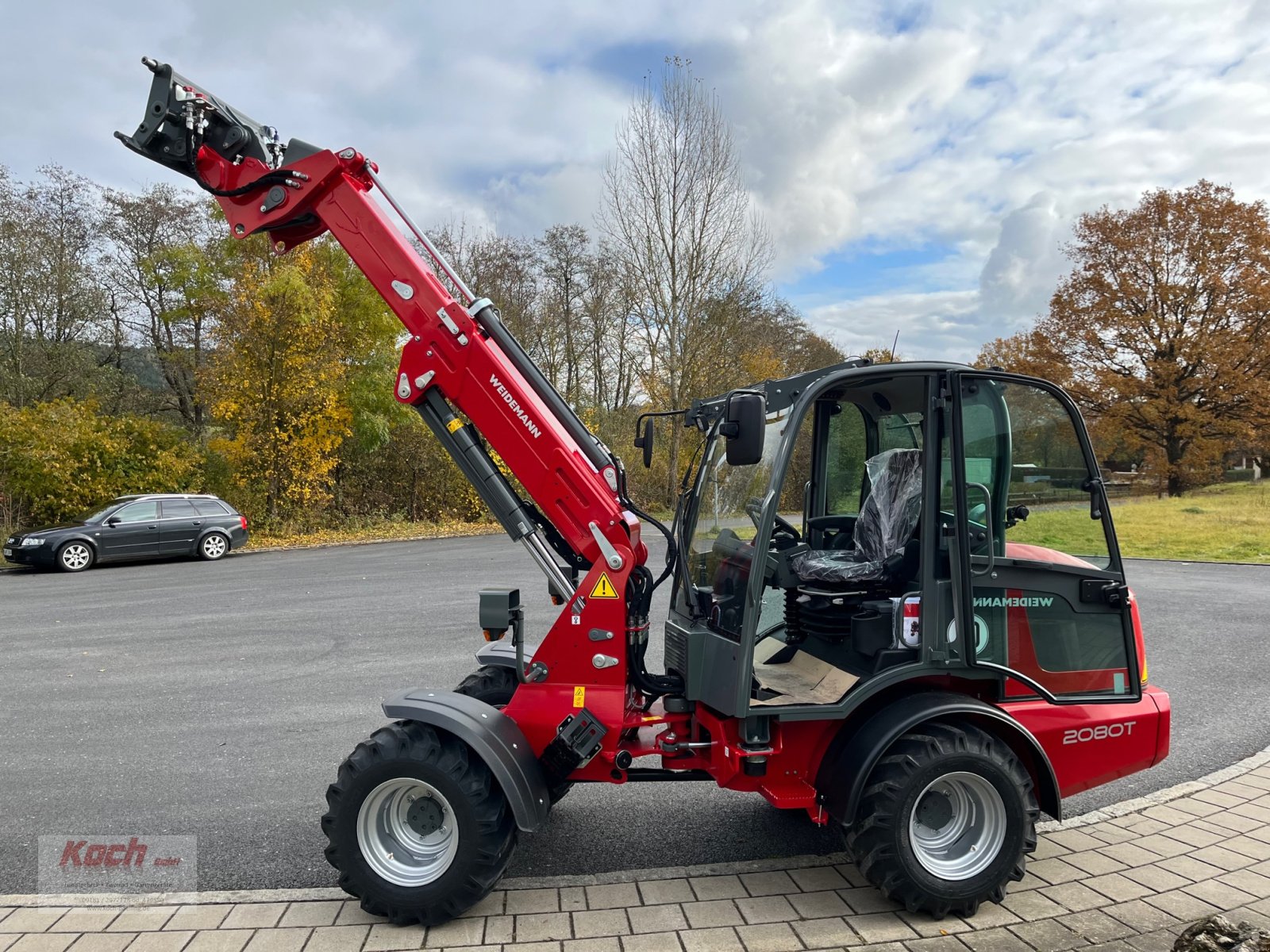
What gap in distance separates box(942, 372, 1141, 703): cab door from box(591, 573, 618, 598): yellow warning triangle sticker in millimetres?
1482

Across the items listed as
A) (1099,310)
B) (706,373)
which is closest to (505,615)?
(706,373)

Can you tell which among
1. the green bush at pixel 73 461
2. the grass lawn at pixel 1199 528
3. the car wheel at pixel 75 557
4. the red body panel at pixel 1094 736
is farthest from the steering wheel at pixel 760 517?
the green bush at pixel 73 461

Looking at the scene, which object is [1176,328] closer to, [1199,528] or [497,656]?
[1199,528]

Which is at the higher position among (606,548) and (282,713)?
(606,548)

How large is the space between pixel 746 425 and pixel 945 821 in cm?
193

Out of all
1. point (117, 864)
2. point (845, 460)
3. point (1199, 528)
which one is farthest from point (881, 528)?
point (1199, 528)

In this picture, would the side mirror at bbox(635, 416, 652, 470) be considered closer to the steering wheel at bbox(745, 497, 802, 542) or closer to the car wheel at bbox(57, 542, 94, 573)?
the steering wheel at bbox(745, 497, 802, 542)

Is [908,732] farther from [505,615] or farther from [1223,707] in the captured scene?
[1223,707]

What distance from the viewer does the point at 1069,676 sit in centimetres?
368

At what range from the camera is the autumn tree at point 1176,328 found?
1140 inches

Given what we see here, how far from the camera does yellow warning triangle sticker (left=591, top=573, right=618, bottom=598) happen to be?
3.61 metres

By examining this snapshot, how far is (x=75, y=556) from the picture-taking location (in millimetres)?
15227

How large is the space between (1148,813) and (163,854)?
508cm

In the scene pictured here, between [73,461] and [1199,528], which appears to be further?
[1199,528]
